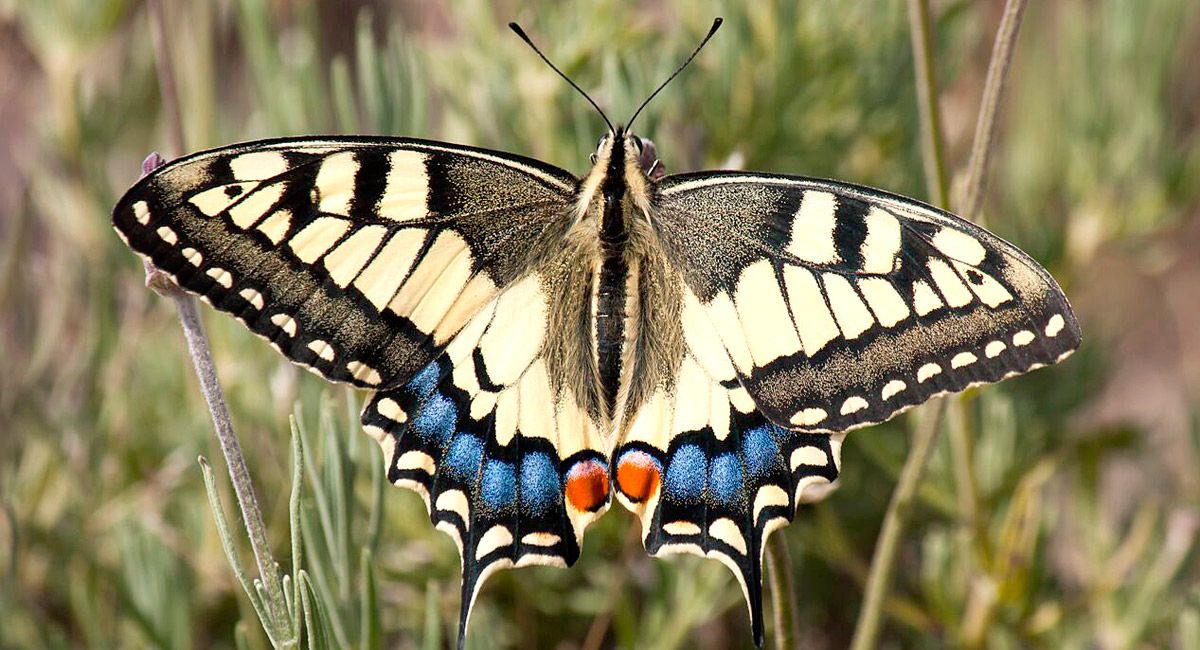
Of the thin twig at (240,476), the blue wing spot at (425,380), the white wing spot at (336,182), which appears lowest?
the thin twig at (240,476)

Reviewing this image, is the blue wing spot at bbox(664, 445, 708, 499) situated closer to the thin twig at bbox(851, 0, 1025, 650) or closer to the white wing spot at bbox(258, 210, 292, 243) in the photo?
the thin twig at bbox(851, 0, 1025, 650)

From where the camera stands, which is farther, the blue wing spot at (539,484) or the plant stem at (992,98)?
the blue wing spot at (539,484)

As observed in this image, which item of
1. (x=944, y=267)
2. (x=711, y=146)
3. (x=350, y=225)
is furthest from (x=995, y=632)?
(x=350, y=225)

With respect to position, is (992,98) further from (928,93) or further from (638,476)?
(638,476)

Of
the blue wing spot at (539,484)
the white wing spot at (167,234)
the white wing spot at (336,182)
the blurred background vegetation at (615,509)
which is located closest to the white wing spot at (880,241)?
the blurred background vegetation at (615,509)

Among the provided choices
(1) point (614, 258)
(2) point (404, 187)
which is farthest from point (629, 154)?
(2) point (404, 187)

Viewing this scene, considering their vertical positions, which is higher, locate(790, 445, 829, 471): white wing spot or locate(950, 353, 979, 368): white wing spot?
locate(950, 353, 979, 368): white wing spot

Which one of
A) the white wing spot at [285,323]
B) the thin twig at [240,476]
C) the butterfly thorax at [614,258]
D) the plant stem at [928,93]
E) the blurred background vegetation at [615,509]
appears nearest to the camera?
the thin twig at [240,476]

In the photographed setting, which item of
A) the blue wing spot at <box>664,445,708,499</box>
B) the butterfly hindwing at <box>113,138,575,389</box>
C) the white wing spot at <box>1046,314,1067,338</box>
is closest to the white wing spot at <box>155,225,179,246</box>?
the butterfly hindwing at <box>113,138,575,389</box>

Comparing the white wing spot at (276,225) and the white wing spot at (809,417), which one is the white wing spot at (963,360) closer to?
the white wing spot at (809,417)
